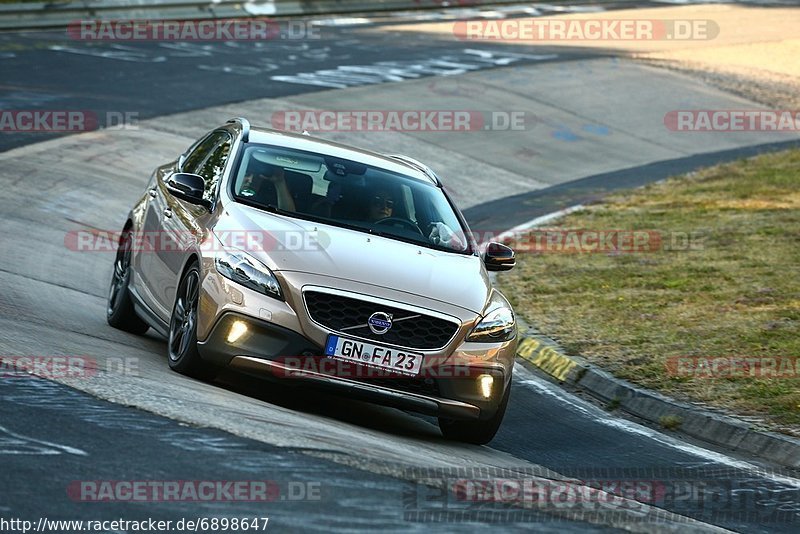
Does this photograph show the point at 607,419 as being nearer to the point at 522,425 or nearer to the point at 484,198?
the point at 522,425

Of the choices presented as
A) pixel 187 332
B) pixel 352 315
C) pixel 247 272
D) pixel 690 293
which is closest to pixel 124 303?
pixel 187 332

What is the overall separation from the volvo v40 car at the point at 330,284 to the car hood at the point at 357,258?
0.04ft

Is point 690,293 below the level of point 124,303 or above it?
below

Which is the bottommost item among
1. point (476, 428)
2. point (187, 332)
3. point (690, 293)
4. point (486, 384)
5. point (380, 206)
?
point (690, 293)

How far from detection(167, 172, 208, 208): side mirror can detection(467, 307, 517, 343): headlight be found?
2.13 metres

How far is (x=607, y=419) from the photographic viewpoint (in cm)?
975

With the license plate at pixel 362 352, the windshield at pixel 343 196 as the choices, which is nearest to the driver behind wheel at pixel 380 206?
the windshield at pixel 343 196

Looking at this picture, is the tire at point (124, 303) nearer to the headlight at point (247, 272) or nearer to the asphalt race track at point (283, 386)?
the asphalt race track at point (283, 386)

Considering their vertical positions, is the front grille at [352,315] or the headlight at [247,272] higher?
the headlight at [247,272]

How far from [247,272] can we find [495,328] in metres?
1.58

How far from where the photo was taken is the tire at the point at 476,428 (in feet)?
27.7

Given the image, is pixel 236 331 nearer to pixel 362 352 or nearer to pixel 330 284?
pixel 330 284

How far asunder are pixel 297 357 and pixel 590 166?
15.8 metres

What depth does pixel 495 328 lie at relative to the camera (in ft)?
27.5
